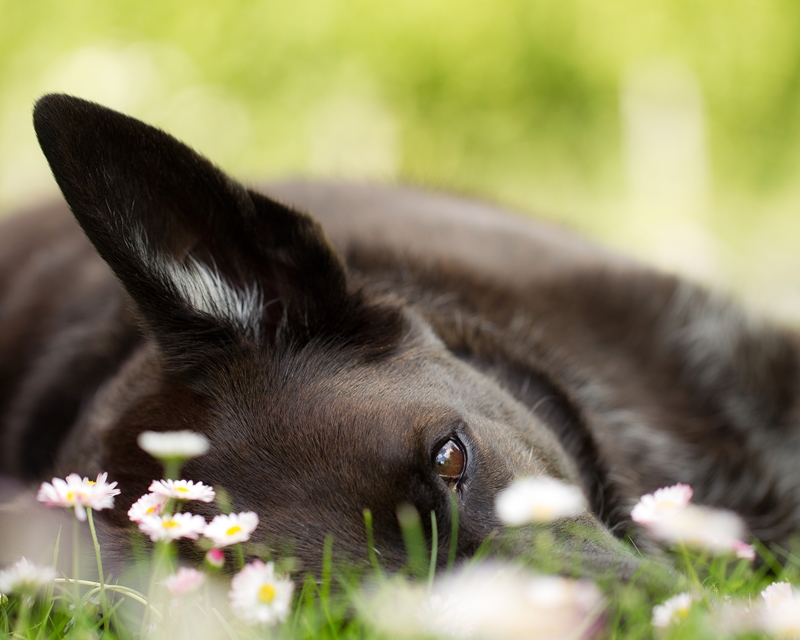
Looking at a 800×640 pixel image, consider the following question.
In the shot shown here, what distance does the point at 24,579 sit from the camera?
4.09 feet

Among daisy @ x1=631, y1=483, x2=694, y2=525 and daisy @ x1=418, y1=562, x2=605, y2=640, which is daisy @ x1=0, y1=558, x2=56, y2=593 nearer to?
daisy @ x1=418, y1=562, x2=605, y2=640

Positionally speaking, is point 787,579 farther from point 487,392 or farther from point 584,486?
point 487,392

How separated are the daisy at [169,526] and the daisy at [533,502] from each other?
474mm

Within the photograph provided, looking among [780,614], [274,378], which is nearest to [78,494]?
[274,378]

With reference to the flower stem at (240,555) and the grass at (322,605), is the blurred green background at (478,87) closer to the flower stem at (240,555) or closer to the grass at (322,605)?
the grass at (322,605)

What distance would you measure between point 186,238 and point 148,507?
22.9 inches

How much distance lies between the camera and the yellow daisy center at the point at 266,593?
1.15 m

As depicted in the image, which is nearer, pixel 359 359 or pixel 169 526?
pixel 169 526

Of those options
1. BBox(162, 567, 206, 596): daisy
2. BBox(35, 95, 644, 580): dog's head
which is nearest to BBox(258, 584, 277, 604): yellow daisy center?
BBox(162, 567, 206, 596): daisy

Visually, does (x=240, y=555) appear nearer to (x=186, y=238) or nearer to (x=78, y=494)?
(x=78, y=494)

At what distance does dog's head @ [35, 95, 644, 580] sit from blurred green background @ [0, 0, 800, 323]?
6583 mm

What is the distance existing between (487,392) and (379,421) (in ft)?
1.10

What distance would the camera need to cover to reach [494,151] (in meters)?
10.6

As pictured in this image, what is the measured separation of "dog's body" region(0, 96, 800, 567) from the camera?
4.75 ft
